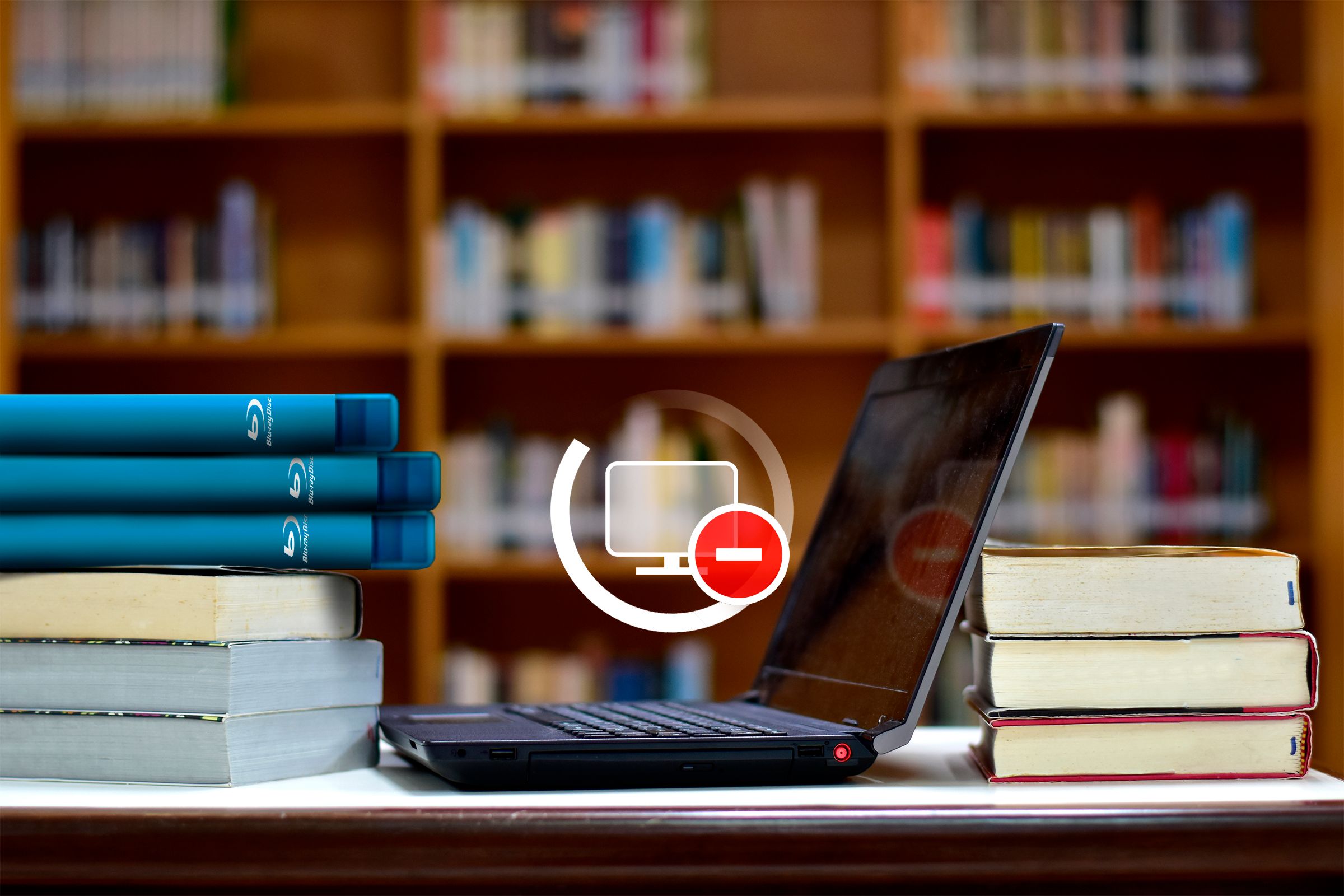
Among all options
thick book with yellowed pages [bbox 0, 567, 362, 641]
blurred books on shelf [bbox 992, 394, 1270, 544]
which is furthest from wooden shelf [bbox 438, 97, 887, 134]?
thick book with yellowed pages [bbox 0, 567, 362, 641]

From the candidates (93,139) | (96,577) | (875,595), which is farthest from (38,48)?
(875,595)

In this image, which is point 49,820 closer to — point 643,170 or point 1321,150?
point 643,170

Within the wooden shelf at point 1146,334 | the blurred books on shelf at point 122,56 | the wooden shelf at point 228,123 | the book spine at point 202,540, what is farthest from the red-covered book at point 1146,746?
the blurred books on shelf at point 122,56

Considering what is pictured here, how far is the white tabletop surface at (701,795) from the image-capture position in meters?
0.60

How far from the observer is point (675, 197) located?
2990 mm

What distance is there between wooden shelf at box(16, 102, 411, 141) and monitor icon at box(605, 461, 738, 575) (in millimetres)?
2187

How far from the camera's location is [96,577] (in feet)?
2.24

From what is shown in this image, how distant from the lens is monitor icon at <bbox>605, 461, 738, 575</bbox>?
0.74m

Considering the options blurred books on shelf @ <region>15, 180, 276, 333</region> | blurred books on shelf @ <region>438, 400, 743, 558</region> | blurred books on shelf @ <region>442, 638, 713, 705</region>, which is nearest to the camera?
blurred books on shelf @ <region>438, 400, 743, 558</region>

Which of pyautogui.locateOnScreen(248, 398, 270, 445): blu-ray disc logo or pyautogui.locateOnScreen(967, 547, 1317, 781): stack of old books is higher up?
pyautogui.locateOnScreen(248, 398, 270, 445): blu-ray disc logo

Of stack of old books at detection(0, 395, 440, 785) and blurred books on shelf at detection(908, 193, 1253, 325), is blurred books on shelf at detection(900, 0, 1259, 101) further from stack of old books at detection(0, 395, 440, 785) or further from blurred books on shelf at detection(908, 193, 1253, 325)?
stack of old books at detection(0, 395, 440, 785)

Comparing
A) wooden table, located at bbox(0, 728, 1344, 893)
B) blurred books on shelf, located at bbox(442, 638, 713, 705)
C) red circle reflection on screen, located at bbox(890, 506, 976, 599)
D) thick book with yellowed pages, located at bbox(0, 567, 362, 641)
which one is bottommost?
blurred books on shelf, located at bbox(442, 638, 713, 705)

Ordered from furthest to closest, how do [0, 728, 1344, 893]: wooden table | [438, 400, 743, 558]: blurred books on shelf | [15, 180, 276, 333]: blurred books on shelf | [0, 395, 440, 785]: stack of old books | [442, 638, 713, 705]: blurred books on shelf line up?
1. [15, 180, 276, 333]: blurred books on shelf
2. [442, 638, 713, 705]: blurred books on shelf
3. [438, 400, 743, 558]: blurred books on shelf
4. [0, 395, 440, 785]: stack of old books
5. [0, 728, 1344, 893]: wooden table

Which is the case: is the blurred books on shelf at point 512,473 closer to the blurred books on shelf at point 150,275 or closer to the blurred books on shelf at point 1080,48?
the blurred books on shelf at point 150,275
